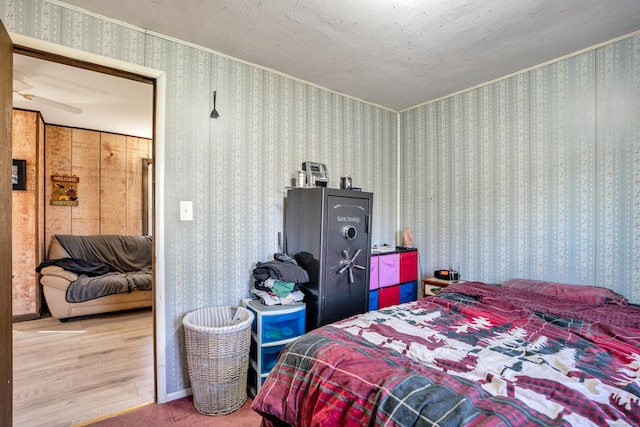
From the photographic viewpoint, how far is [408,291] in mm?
3344

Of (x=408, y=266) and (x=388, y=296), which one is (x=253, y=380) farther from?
(x=408, y=266)

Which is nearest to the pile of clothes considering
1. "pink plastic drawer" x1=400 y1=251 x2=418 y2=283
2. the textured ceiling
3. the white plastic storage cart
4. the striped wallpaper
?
the white plastic storage cart

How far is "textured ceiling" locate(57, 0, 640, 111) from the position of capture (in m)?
1.88

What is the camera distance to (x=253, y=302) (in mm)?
2398

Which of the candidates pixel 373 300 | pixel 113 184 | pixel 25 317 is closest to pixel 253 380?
pixel 373 300

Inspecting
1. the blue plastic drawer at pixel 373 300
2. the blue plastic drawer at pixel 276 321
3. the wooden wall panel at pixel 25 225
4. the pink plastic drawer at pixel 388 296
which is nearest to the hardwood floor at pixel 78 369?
the wooden wall panel at pixel 25 225

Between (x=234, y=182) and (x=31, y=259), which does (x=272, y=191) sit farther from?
(x=31, y=259)

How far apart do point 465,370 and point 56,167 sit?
18.4ft

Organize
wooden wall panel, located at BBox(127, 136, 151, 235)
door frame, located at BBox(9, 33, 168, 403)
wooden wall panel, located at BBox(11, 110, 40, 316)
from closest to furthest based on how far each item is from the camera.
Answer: door frame, located at BBox(9, 33, 168, 403), wooden wall panel, located at BBox(11, 110, 40, 316), wooden wall panel, located at BBox(127, 136, 151, 235)

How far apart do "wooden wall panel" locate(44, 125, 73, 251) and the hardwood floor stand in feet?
4.42

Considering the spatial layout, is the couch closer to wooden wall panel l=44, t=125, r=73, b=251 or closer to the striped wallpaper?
wooden wall panel l=44, t=125, r=73, b=251

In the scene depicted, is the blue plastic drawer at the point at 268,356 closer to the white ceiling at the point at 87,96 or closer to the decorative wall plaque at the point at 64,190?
the white ceiling at the point at 87,96

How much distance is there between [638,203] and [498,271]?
109 cm

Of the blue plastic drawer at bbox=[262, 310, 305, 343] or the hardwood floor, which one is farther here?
the blue plastic drawer at bbox=[262, 310, 305, 343]
